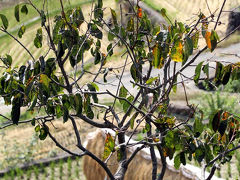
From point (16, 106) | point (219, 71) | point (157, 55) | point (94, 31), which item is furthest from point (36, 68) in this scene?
point (219, 71)

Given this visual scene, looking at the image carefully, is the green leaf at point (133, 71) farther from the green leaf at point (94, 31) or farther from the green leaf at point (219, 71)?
the green leaf at point (219, 71)

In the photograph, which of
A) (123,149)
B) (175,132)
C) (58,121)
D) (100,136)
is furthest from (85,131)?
(175,132)

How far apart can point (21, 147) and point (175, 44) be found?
6310mm

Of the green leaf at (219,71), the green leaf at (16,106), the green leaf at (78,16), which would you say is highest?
the green leaf at (78,16)

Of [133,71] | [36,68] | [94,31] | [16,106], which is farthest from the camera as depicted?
[94,31]

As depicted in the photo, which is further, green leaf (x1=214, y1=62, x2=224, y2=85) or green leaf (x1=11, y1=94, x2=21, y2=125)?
green leaf (x1=214, y1=62, x2=224, y2=85)

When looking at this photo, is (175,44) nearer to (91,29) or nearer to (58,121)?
(91,29)

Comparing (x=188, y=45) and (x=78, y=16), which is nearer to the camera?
(x=188, y=45)

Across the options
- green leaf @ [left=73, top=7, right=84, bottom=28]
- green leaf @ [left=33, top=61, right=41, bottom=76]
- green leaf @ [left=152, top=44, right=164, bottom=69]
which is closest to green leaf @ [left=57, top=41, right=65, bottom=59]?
green leaf @ [left=33, top=61, right=41, bottom=76]

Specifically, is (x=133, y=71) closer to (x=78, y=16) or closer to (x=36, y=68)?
(x=78, y=16)

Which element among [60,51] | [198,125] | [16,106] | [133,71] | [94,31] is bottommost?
[198,125]

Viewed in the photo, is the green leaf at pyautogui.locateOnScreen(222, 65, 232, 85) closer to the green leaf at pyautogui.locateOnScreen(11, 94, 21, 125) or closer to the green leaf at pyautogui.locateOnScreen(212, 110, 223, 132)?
the green leaf at pyautogui.locateOnScreen(212, 110, 223, 132)

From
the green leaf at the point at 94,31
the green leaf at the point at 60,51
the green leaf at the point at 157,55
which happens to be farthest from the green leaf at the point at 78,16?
the green leaf at the point at 157,55

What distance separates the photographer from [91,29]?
2.77 meters
